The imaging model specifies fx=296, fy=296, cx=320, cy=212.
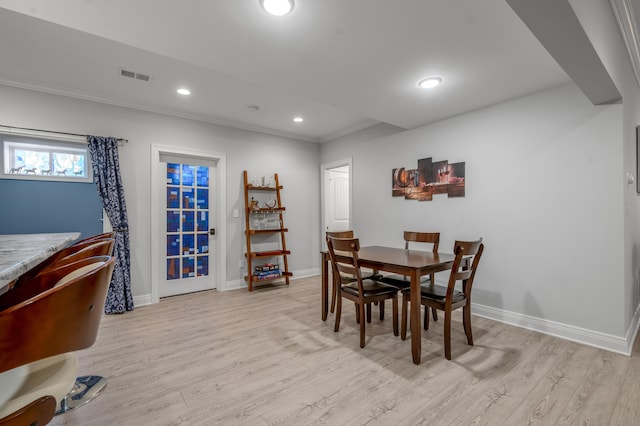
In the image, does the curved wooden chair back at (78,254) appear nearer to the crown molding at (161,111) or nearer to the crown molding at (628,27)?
the crown molding at (161,111)

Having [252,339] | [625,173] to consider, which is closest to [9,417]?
[252,339]

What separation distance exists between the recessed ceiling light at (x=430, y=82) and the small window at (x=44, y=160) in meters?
3.77

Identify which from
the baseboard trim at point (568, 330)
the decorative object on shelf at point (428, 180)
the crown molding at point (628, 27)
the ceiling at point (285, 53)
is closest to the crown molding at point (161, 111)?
the ceiling at point (285, 53)

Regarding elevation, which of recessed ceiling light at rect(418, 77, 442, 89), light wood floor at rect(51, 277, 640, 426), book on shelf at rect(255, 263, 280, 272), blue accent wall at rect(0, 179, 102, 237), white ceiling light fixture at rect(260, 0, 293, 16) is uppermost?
white ceiling light fixture at rect(260, 0, 293, 16)

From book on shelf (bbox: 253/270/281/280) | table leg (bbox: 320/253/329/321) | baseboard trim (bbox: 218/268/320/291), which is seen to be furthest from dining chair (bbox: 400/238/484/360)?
baseboard trim (bbox: 218/268/320/291)

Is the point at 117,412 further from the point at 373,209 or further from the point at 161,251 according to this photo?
the point at 373,209

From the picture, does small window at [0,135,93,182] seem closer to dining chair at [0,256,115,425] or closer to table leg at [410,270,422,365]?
dining chair at [0,256,115,425]

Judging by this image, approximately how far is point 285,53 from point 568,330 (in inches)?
134

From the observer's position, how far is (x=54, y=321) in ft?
2.40

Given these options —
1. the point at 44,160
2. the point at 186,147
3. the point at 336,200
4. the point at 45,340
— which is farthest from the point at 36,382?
the point at 336,200

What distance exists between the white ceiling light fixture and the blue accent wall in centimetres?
303

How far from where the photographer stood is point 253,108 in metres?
3.86

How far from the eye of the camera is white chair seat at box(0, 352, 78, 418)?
31.3 inches

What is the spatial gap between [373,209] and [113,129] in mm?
3570
